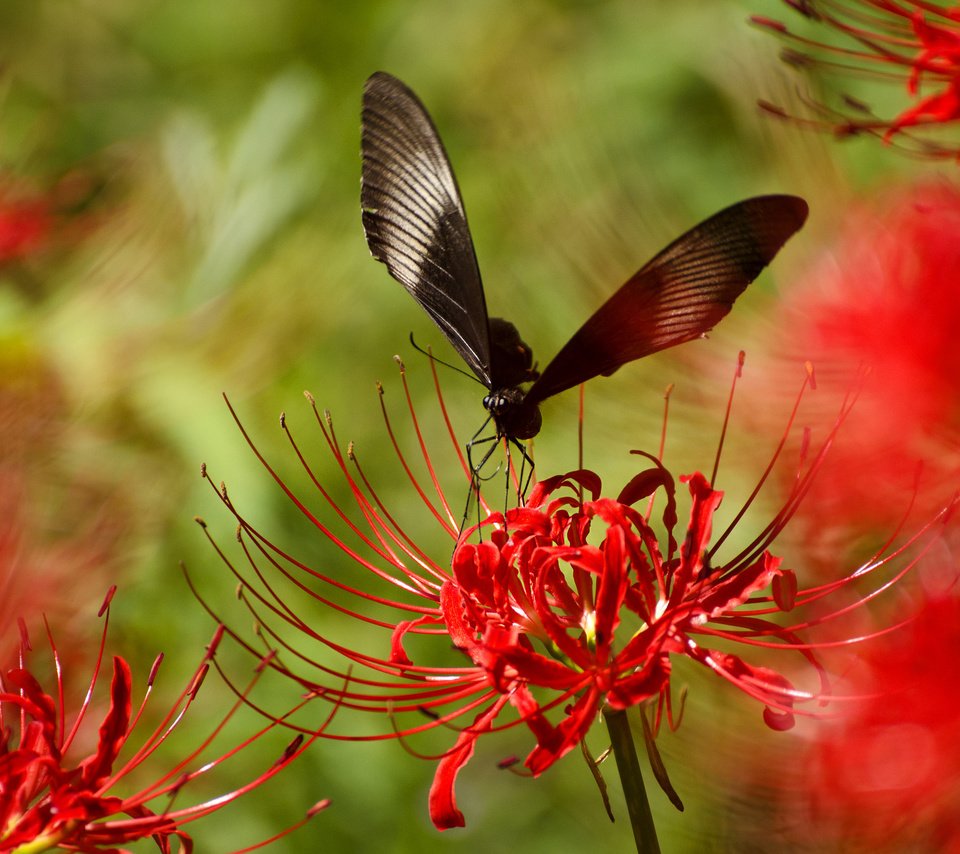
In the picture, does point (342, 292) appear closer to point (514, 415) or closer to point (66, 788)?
point (514, 415)

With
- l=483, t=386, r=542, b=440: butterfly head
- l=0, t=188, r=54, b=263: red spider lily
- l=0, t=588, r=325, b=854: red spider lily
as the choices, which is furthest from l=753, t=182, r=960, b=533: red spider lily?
l=0, t=188, r=54, b=263: red spider lily

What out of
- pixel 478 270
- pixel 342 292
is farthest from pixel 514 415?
pixel 342 292

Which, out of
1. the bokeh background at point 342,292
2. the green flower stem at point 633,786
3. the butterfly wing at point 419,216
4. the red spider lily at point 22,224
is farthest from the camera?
the red spider lily at point 22,224

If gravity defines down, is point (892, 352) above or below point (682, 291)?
below

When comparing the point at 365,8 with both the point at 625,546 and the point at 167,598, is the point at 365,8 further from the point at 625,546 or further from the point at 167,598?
the point at 625,546

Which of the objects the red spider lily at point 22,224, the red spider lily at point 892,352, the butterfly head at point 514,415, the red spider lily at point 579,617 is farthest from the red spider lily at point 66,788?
the red spider lily at point 22,224

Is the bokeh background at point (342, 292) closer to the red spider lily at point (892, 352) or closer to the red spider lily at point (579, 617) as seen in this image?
the red spider lily at point (892, 352)
